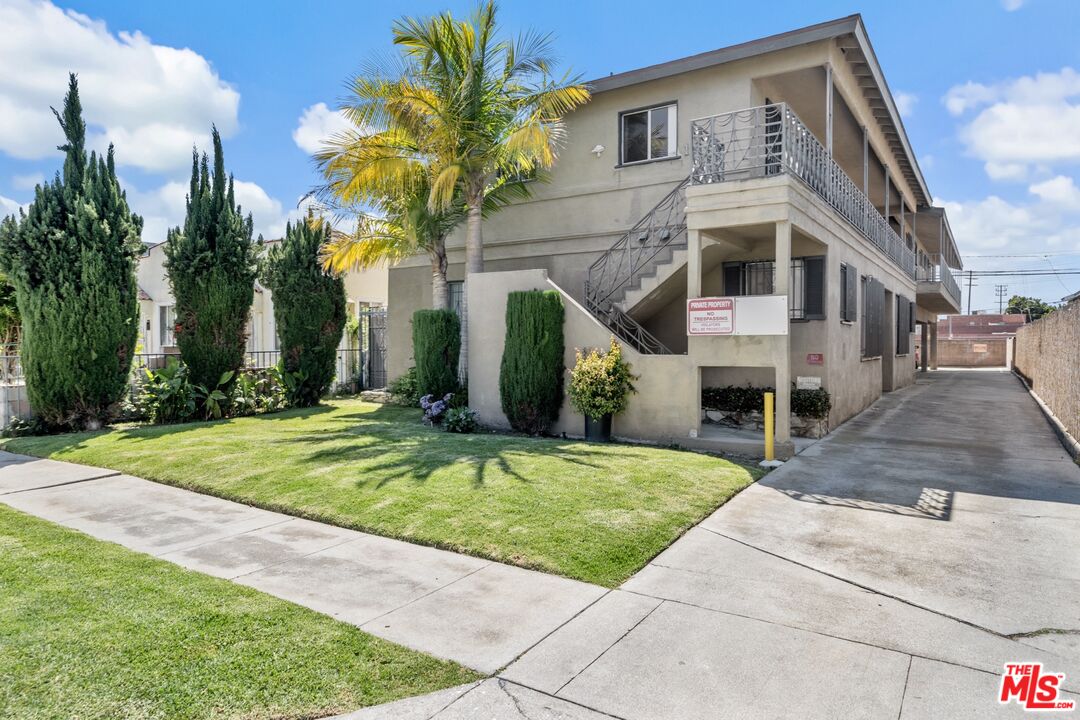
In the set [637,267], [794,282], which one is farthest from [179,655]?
[794,282]

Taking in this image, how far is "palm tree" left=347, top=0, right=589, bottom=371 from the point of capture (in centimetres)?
1197

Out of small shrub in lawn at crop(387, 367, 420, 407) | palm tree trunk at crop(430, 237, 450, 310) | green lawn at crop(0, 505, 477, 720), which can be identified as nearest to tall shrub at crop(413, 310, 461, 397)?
palm tree trunk at crop(430, 237, 450, 310)

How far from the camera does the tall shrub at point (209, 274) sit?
1348cm

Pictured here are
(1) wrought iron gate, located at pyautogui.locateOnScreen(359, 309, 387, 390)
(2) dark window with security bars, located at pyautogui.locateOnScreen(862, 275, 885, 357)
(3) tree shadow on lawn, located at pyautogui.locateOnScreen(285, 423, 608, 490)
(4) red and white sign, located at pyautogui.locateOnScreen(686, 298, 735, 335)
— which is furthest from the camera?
(1) wrought iron gate, located at pyautogui.locateOnScreen(359, 309, 387, 390)

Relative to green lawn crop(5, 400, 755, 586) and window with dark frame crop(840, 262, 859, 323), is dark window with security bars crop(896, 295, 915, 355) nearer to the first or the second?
window with dark frame crop(840, 262, 859, 323)

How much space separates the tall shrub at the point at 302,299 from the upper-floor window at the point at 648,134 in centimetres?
747

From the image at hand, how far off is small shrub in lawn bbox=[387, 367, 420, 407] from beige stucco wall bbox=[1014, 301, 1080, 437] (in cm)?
1245

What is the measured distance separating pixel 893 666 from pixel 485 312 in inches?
377

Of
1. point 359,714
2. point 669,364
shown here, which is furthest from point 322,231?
point 359,714

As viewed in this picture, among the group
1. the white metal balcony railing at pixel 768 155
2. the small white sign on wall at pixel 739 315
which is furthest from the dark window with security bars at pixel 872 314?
the small white sign on wall at pixel 739 315

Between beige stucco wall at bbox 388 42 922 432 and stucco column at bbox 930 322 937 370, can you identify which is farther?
stucco column at bbox 930 322 937 370

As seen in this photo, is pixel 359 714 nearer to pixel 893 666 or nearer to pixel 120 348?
pixel 893 666

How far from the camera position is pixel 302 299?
1537 cm

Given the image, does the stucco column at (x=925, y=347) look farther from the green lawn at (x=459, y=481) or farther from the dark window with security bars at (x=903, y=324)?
the green lawn at (x=459, y=481)
